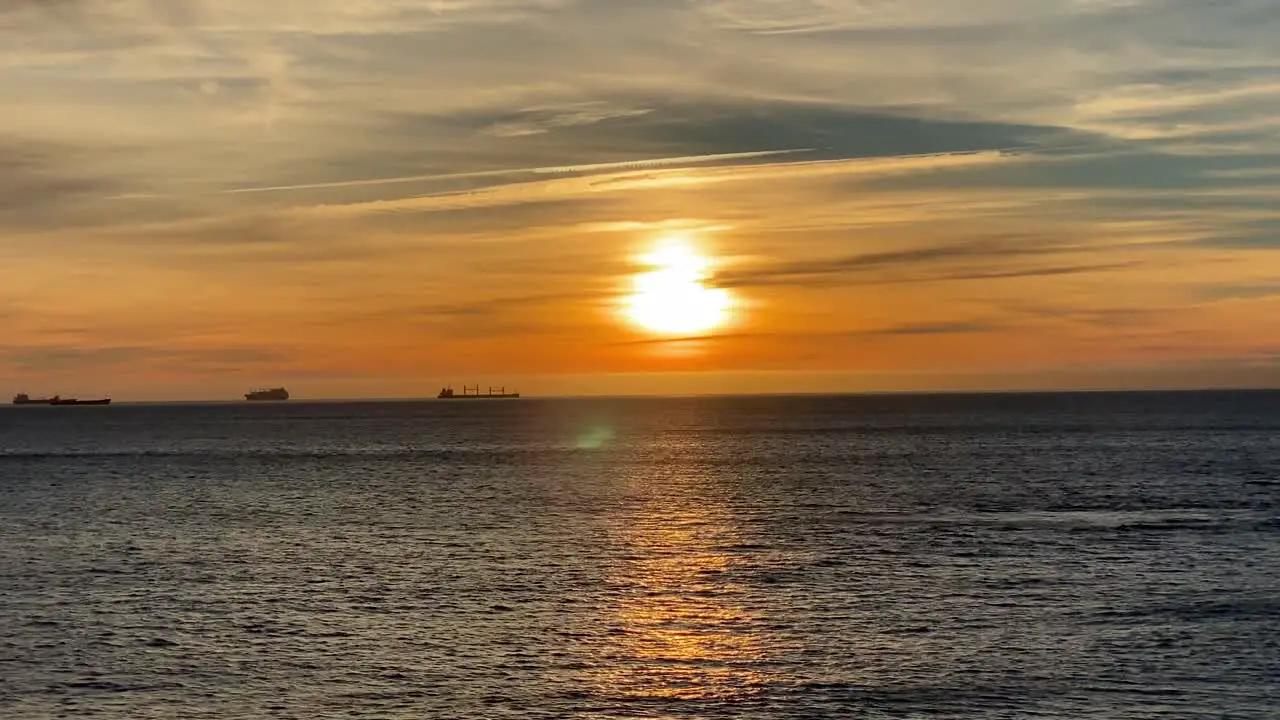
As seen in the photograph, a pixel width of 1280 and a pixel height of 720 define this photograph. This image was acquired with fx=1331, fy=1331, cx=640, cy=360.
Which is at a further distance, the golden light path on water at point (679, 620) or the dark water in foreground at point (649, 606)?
the golden light path on water at point (679, 620)

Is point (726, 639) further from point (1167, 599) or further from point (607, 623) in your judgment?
point (1167, 599)

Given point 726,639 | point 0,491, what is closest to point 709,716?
point 726,639

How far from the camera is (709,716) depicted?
146 ft

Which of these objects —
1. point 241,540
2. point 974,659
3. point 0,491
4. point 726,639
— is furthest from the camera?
point 0,491

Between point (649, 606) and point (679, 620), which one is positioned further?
point (649, 606)

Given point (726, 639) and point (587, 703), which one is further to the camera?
point (726, 639)

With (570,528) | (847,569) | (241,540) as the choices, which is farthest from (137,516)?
(847,569)

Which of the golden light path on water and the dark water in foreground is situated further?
the golden light path on water

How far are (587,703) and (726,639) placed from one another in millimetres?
11525

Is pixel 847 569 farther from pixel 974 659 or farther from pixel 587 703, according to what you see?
pixel 587 703

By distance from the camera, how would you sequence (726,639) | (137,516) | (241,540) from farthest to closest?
(137,516)
(241,540)
(726,639)

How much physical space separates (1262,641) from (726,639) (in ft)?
72.3

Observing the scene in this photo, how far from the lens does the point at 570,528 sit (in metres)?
99.4

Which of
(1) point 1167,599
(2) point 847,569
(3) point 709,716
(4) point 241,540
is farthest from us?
(4) point 241,540
